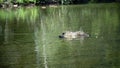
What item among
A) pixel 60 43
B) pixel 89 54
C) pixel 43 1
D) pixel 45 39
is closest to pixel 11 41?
pixel 45 39

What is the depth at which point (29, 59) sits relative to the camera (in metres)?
30.8

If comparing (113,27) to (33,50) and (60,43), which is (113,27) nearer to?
(60,43)

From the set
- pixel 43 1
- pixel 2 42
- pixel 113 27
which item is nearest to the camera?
pixel 2 42

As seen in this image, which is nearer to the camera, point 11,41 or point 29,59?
point 29,59

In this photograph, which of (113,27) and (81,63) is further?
(113,27)

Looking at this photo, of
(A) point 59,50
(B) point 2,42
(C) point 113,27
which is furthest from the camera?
(C) point 113,27

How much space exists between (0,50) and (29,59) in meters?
5.89

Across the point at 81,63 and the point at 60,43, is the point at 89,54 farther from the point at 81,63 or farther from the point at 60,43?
the point at 60,43

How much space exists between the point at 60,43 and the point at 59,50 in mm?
3909

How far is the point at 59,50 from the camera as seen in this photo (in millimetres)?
34281

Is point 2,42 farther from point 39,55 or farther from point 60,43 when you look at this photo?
point 39,55

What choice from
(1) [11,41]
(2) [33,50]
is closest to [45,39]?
(1) [11,41]

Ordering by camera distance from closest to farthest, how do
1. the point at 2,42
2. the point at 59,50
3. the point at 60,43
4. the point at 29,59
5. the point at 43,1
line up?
the point at 29,59, the point at 59,50, the point at 60,43, the point at 2,42, the point at 43,1

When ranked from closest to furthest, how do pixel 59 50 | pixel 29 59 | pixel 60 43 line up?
pixel 29 59 → pixel 59 50 → pixel 60 43
